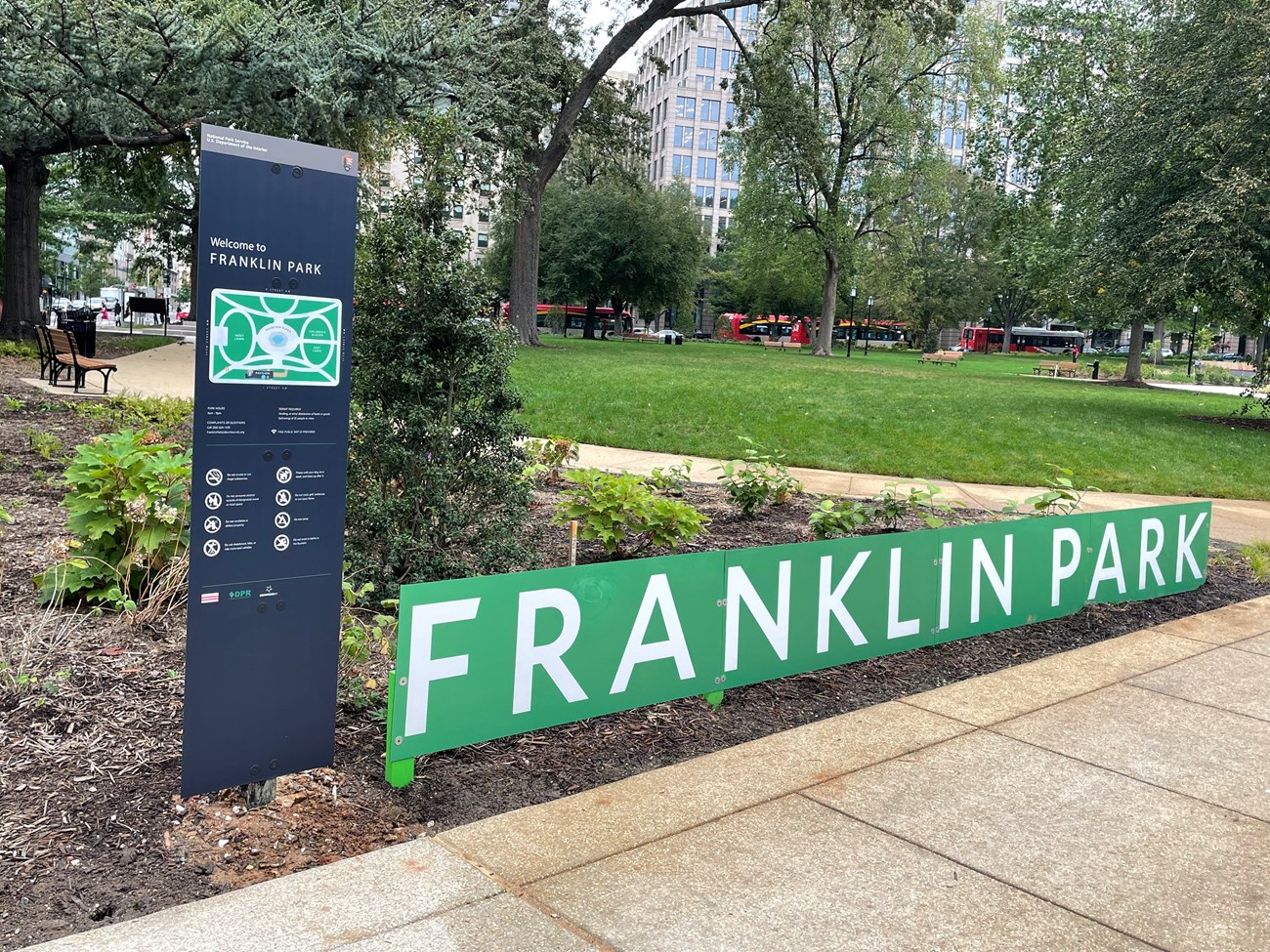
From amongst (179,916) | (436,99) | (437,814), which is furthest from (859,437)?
(179,916)

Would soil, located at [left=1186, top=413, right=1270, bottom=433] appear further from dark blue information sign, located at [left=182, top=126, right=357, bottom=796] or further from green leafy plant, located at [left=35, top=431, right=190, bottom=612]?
dark blue information sign, located at [left=182, top=126, right=357, bottom=796]

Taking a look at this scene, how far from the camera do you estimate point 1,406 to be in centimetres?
1186

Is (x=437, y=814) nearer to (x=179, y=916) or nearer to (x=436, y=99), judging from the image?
(x=179, y=916)

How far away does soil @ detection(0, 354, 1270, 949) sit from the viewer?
3.02 meters

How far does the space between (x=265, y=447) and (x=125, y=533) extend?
2.36m

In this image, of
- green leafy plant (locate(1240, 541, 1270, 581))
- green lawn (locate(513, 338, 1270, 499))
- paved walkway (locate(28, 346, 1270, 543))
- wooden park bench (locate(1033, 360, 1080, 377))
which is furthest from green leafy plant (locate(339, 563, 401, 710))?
wooden park bench (locate(1033, 360, 1080, 377))

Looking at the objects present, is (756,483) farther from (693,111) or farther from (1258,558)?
(693,111)

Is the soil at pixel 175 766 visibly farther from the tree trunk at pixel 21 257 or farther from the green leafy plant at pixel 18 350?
the tree trunk at pixel 21 257

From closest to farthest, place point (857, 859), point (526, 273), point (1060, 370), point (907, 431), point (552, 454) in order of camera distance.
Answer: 1. point (857, 859)
2. point (552, 454)
3. point (907, 431)
4. point (526, 273)
5. point (1060, 370)

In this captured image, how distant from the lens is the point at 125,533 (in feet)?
16.5

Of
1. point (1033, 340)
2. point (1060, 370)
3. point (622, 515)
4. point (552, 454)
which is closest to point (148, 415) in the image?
point (552, 454)

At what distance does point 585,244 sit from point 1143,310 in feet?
126

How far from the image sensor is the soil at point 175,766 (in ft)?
9.91

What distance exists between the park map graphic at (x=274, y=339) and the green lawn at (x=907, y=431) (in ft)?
31.0
